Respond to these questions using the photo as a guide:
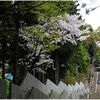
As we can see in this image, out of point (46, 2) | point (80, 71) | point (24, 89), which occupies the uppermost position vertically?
point (46, 2)

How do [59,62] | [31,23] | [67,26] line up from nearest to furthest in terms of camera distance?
1. [31,23]
2. [67,26]
3. [59,62]

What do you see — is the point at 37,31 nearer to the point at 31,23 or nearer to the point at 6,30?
the point at 31,23

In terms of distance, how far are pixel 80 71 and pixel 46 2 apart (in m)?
25.3

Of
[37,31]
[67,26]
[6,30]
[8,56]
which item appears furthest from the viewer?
[8,56]

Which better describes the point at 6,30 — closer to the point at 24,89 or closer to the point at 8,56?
the point at 24,89

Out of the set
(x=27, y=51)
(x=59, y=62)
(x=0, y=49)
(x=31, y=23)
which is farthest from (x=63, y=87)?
(x=31, y=23)

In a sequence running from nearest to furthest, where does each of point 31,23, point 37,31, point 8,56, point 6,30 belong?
point 6,30 < point 37,31 < point 31,23 < point 8,56

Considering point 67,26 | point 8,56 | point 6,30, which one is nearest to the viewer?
point 6,30

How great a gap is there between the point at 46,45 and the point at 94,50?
2077 centimetres

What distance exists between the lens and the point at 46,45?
11.3m

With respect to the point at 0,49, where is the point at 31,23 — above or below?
above

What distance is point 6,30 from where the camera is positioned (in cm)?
748

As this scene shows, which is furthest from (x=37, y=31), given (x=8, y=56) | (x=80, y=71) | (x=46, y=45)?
(x=80, y=71)

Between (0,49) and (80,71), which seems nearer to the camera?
(0,49)
